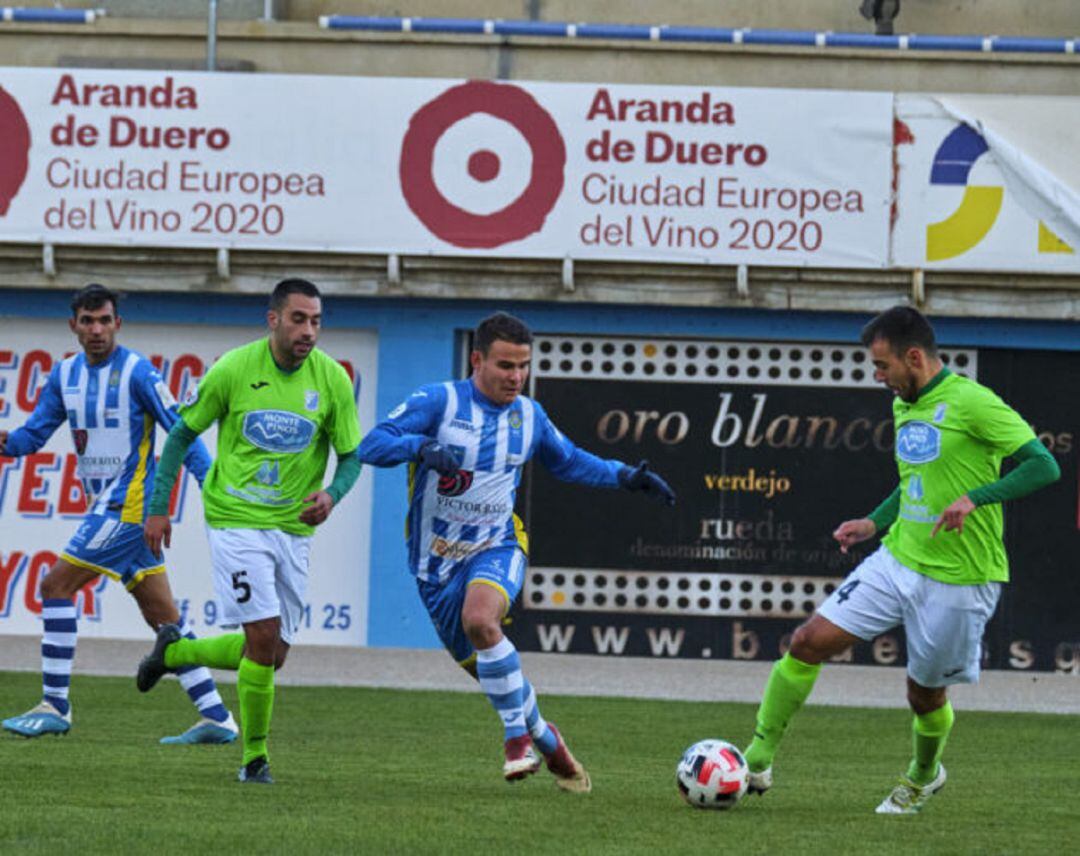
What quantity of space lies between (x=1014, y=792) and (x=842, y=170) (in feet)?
30.2

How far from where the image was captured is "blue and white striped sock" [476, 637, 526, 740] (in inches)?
381

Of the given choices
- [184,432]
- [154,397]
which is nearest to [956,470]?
[184,432]

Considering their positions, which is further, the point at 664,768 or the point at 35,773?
the point at 664,768

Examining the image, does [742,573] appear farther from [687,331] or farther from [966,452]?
[966,452]

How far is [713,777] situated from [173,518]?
11610 millimetres

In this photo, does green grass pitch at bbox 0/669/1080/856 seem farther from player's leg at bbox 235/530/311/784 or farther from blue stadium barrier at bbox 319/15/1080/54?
blue stadium barrier at bbox 319/15/1080/54

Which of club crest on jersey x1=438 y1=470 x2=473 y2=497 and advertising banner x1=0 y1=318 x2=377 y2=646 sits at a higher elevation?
club crest on jersey x1=438 y1=470 x2=473 y2=497

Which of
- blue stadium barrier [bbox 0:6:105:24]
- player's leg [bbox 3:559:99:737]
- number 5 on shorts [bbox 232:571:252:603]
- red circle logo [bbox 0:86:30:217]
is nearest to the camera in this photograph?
number 5 on shorts [bbox 232:571:252:603]

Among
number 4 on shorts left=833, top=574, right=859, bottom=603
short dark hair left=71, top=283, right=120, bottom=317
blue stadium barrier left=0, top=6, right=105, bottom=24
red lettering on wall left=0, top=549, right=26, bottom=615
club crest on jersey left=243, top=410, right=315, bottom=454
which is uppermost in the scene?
blue stadium barrier left=0, top=6, right=105, bottom=24

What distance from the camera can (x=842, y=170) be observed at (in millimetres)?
19312

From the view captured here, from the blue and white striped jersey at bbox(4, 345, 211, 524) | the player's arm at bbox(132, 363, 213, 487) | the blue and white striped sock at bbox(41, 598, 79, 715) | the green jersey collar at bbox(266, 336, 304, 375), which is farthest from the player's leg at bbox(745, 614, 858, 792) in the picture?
the blue and white striped sock at bbox(41, 598, 79, 715)

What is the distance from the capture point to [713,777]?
367 inches

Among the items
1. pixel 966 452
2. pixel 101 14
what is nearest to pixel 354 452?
pixel 966 452

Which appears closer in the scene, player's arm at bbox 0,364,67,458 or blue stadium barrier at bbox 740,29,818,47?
player's arm at bbox 0,364,67,458
